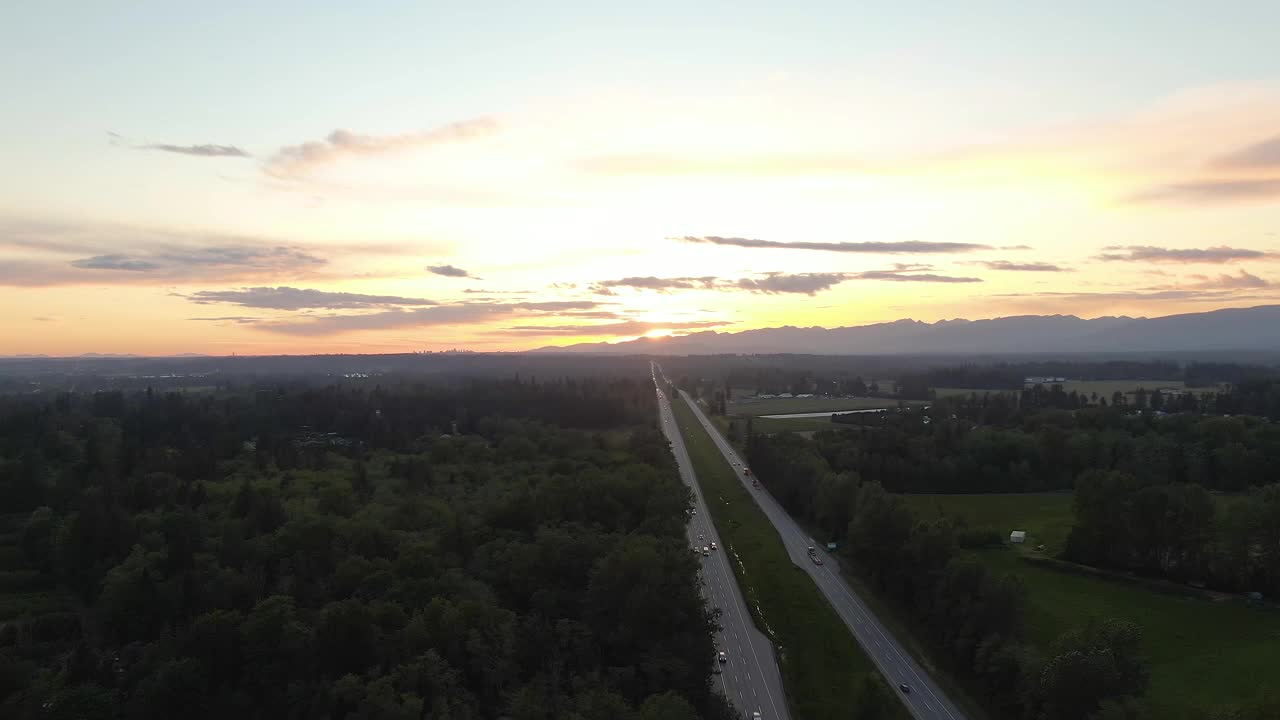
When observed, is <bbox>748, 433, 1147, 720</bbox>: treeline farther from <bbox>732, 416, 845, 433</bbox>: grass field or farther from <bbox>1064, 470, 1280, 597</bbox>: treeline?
<bbox>732, 416, 845, 433</bbox>: grass field

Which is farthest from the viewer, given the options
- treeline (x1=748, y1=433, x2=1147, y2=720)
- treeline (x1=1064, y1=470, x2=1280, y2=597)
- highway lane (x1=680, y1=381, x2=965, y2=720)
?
treeline (x1=1064, y1=470, x2=1280, y2=597)

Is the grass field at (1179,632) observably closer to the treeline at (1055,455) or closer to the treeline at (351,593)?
the treeline at (351,593)

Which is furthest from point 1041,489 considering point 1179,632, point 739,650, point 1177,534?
point 739,650

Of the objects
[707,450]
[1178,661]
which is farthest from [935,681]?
[707,450]

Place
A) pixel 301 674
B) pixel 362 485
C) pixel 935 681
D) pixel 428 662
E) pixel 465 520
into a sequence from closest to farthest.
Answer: pixel 428 662, pixel 301 674, pixel 935 681, pixel 465 520, pixel 362 485

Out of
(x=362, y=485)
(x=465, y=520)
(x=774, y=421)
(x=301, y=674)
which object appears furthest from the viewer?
(x=774, y=421)

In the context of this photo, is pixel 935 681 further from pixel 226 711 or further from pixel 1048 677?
pixel 226 711

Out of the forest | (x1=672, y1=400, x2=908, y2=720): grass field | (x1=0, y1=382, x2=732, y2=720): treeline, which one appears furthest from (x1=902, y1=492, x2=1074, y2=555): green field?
(x1=0, y1=382, x2=732, y2=720): treeline
